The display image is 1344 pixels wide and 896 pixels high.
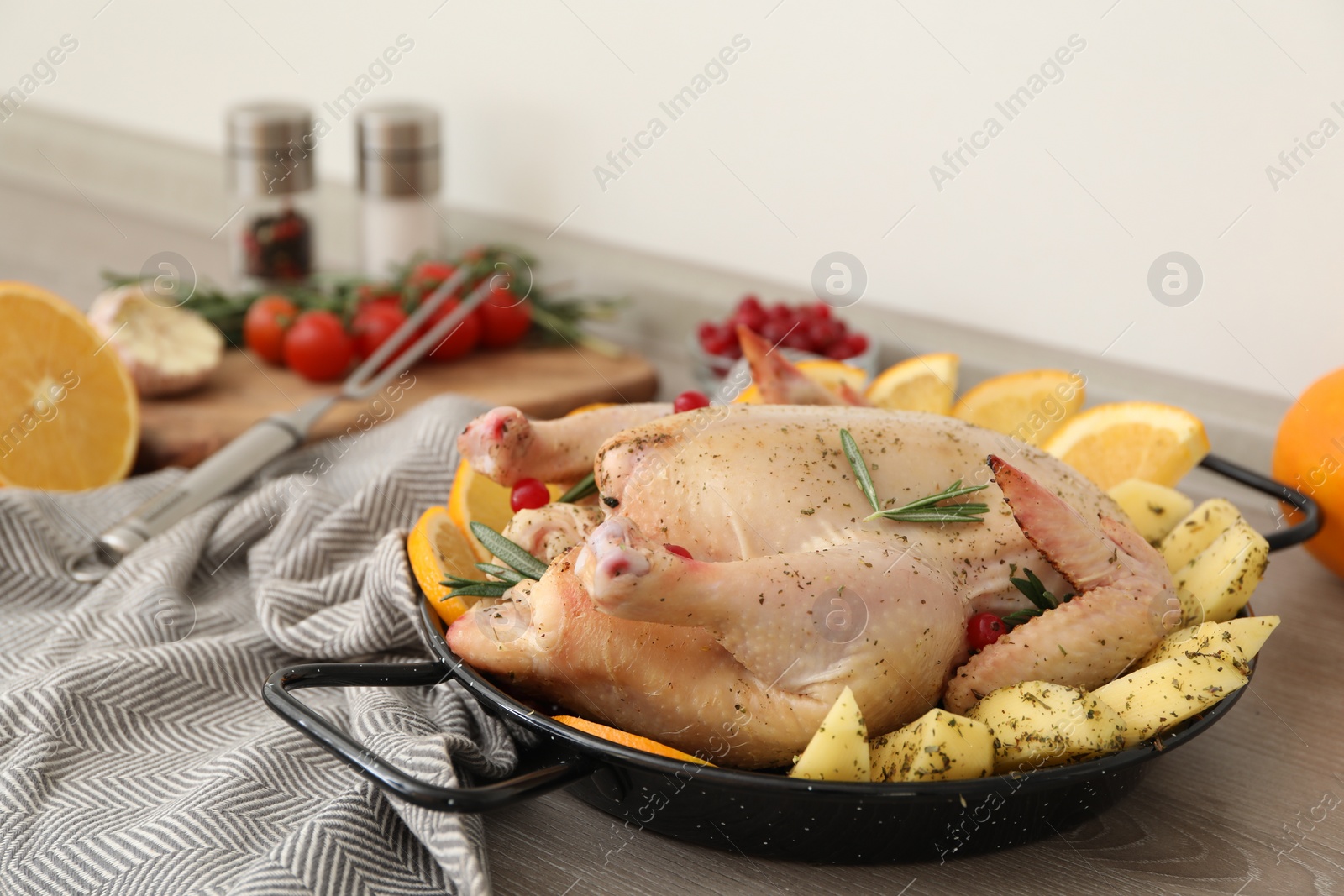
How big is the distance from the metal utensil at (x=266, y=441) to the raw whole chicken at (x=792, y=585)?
601 millimetres

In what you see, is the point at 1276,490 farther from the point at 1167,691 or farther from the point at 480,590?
the point at 480,590

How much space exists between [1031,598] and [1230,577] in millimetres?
214

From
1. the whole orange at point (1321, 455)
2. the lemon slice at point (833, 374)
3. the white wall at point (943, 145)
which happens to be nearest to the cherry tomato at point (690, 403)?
the lemon slice at point (833, 374)

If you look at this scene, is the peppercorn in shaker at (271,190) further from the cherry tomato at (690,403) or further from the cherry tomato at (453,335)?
the cherry tomato at (690,403)

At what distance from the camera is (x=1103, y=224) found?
5.74 ft

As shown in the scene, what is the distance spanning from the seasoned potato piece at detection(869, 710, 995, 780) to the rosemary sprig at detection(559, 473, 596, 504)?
0.42m

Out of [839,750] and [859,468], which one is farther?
[859,468]

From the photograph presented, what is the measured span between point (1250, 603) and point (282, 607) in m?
1.14

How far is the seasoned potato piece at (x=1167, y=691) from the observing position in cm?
90

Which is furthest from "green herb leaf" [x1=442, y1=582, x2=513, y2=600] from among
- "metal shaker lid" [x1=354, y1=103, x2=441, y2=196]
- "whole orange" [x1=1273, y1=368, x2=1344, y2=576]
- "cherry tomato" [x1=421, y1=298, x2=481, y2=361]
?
"metal shaker lid" [x1=354, y1=103, x2=441, y2=196]

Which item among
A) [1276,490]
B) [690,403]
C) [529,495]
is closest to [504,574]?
[529,495]

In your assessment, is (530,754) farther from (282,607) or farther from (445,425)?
(445,425)

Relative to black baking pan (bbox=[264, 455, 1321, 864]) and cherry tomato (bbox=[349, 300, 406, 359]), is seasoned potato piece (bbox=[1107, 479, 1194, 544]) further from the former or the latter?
cherry tomato (bbox=[349, 300, 406, 359])

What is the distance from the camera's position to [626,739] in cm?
91
